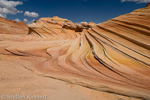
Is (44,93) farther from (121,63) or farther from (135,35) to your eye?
(135,35)

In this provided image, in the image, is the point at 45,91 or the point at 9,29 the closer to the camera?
the point at 45,91

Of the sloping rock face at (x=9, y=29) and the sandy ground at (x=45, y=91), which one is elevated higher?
the sloping rock face at (x=9, y=29)

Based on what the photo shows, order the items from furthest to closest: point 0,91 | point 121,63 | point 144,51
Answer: point 144,51 → point 121,63 → point 0,91

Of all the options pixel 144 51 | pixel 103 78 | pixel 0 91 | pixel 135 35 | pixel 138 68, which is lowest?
pixel 0 91

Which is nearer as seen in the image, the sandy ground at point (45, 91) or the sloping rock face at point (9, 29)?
the sandy ground at point (45, 91)

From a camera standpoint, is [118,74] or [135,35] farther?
[135,35]

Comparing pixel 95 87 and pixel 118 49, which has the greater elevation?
pixel 118 49

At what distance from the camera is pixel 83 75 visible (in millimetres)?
1879

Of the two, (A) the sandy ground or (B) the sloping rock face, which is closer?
(A) the sandy ground

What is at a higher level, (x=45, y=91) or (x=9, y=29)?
(x=9, y=29)

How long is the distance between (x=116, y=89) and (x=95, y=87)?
0.33 meters

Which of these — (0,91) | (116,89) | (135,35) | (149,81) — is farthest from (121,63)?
(0,91)

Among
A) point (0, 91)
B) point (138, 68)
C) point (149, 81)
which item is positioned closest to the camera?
point (0, 91)

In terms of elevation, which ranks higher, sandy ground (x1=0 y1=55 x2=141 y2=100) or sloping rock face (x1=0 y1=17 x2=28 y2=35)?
sloping rock face (x1=0 y1=17 x2=28 y2=35)
